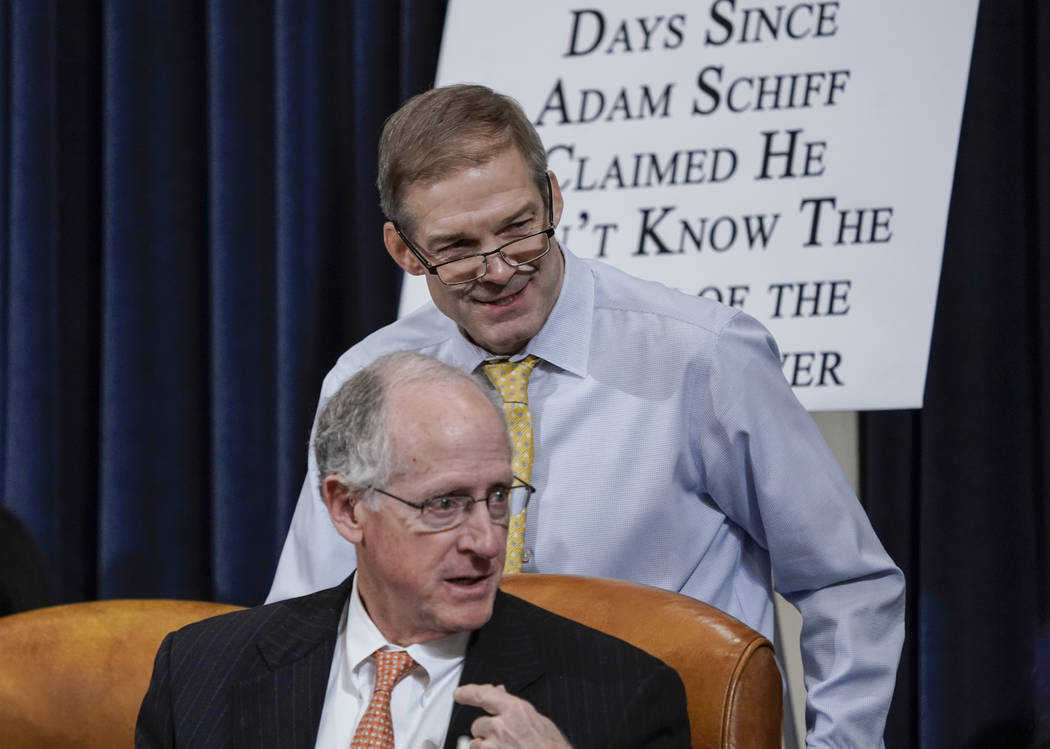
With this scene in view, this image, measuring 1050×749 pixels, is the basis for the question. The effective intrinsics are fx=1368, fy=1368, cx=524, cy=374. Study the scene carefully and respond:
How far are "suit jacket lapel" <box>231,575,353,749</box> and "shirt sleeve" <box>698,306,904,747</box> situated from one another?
616 mm

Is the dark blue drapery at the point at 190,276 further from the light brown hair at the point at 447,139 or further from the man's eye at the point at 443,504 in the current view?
the man's eye at the point at 443,504

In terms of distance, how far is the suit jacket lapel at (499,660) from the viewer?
1.61 meters

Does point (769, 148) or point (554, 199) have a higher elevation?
point (769, 148)

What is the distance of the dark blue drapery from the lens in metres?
3.05

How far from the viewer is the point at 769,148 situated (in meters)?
2.60

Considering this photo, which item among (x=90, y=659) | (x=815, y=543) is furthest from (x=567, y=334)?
(x=90, y=659)

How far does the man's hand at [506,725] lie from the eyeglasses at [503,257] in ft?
2.20

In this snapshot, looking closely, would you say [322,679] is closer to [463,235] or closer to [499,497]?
[499,497]

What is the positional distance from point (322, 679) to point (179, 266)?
1779mm

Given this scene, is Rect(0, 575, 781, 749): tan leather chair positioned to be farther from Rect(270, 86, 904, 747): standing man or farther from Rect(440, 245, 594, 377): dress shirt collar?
Rect(440, 245, 594, 377): dress shirt collar

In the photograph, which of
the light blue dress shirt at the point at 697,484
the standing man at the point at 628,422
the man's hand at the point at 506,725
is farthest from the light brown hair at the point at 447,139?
the man's hand at the point at 506,725

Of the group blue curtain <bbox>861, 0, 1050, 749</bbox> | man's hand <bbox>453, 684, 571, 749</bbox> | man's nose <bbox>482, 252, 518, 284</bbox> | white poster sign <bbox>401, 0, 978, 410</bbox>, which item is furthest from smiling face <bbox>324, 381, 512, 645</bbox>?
blue curtain <bbox>861, 0, 1050, 749</bbox>

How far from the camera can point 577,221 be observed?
2.68 metres

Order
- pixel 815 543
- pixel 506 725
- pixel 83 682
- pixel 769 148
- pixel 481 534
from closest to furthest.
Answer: pixel 506 725 → pixel 481 534 → pixel 815 543 → pixel 83 682 → pixel 769 148
